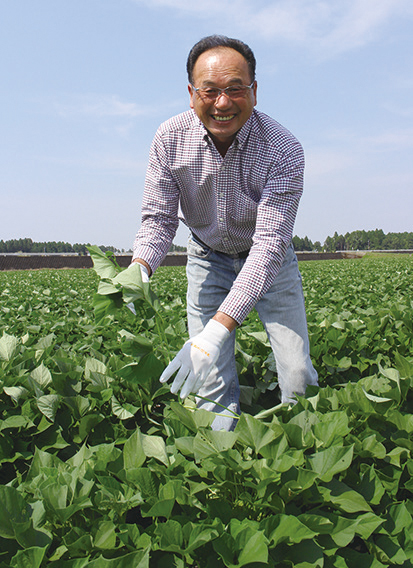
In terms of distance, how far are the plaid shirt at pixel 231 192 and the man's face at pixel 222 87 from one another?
0.15 m

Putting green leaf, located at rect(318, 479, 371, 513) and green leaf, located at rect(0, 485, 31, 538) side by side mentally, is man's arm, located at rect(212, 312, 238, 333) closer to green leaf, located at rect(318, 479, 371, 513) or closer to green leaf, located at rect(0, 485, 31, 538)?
green leaf, located at rect(318, 479, 371, 513)

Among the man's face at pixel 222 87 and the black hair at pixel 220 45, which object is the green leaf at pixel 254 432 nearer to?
the man's face at pixel 222 87

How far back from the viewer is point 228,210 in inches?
103

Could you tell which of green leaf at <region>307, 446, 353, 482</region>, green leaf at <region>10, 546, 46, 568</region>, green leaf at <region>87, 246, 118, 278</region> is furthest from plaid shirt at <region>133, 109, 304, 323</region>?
green leaf at <region>10, 546, 46, 568</region>

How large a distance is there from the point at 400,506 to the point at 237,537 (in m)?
0.62

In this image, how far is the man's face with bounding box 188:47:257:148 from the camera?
2.19 metres

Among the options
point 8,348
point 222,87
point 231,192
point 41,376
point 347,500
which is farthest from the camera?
point 8,348

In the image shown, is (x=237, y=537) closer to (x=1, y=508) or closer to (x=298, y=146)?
(x=1, y=508)

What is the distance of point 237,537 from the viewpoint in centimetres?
125

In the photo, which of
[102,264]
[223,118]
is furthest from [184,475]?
[223,118]

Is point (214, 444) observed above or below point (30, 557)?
above

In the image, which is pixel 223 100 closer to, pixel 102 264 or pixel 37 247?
pixel 102 264

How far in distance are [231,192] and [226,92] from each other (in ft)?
1.75

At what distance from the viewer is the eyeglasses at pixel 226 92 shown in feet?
7.26
